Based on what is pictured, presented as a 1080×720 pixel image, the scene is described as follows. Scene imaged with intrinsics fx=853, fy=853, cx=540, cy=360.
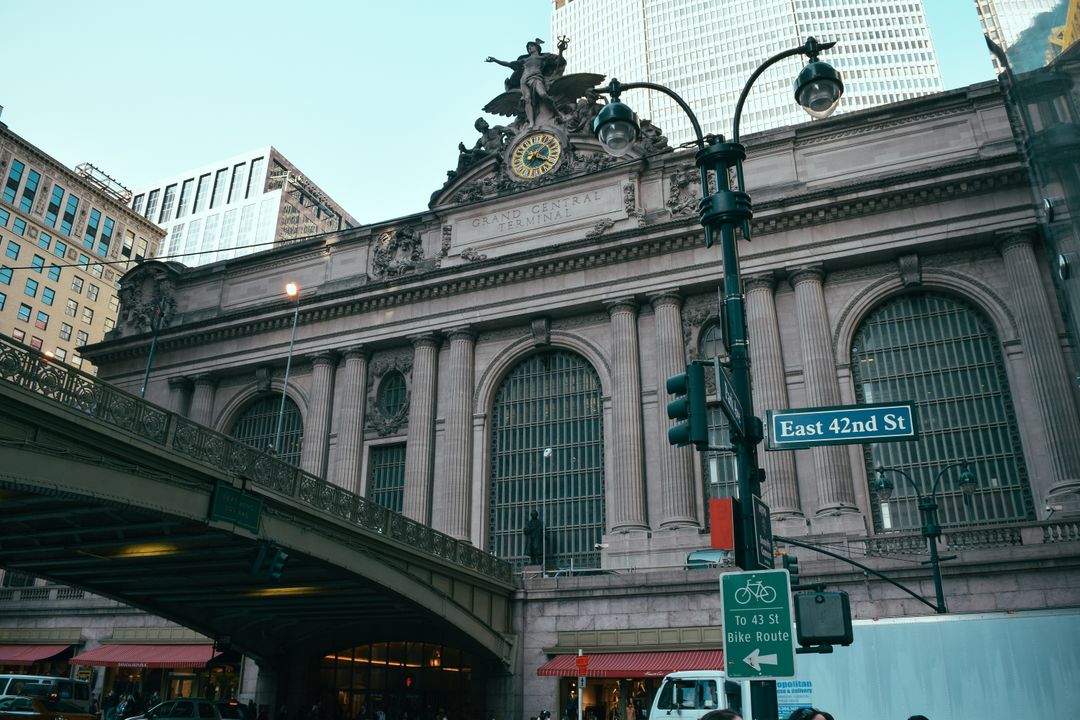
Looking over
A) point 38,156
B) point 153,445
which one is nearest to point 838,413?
point 153,445

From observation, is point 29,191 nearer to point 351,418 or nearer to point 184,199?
point 351,418

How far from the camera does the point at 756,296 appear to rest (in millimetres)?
35344

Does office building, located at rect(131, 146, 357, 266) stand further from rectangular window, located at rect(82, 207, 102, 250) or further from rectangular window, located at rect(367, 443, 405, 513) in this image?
rectangular window, located at rect(367, 443, 405, 513)

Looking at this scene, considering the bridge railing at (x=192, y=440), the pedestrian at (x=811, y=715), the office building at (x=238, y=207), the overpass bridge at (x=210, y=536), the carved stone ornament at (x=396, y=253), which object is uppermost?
the office building at (x=238, y=207)

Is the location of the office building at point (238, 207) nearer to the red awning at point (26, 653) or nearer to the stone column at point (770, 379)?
the red awning at point (26, 653)

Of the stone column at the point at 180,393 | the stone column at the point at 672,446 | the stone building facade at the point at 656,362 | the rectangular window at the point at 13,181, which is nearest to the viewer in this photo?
the stone building facade at the point at 656,362

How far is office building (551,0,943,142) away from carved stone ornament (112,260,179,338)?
85.1 m

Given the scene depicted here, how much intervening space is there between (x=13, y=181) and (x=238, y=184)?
58.7 meters

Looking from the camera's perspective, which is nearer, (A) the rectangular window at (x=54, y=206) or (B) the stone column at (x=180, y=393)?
(B) the stone column at (x=180, y=393)

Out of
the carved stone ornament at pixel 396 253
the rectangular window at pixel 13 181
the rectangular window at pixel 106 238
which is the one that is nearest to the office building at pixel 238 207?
the rectangular window at pixel 106 238

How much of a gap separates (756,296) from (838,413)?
1012 inches

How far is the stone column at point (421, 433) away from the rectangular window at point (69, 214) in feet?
184

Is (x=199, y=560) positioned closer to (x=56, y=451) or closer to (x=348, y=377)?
(x=56, y=451)

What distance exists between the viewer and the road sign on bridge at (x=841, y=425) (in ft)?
33.7
